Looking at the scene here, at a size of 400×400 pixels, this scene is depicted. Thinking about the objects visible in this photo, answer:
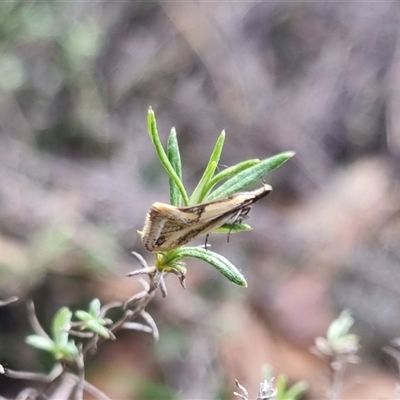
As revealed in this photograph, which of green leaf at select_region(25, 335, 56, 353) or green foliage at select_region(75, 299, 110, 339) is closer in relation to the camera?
green foliage at select_region(75, 299, 110, 339)

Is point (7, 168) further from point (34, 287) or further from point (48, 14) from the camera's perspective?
point (48, 14)

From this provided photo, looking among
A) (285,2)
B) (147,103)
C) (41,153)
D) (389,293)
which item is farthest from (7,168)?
(285,2)

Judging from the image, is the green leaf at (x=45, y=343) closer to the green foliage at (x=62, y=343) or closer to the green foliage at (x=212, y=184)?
the green foliage at (x=62, y=343)

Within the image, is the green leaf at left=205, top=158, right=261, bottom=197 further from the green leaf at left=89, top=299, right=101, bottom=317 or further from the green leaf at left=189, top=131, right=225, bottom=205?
the green leaf at left=89, top=299, right=101, bottom=317

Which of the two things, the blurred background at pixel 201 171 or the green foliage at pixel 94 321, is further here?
the blurred background at pixel 201 171

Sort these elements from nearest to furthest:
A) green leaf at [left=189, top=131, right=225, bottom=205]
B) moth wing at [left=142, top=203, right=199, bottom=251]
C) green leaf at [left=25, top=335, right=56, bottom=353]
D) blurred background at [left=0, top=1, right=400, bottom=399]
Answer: moth wing at [left=142, top=203, right=199, bottom=251]
green leaf at [left=189, top=131, right=225, bottom=205]
green leaf at [left=25, top=335, right=56, bottom=353]
blurred background at [left=0, top=1, right=400, bottom=399]

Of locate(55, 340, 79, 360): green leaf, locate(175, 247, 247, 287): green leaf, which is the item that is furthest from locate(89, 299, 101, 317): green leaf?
locate(175, 247, 247, 287): green leaf

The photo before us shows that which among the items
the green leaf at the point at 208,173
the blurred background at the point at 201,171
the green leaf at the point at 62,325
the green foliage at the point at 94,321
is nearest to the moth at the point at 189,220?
the green leaf at the point at 208,173
